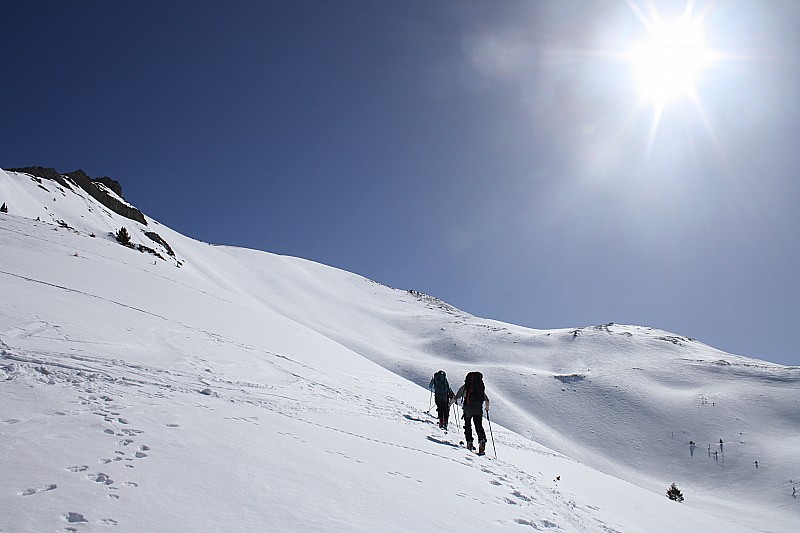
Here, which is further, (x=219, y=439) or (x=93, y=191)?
(x=93, y=191)

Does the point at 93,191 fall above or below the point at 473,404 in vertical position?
above

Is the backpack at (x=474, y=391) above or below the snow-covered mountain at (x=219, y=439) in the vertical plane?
above

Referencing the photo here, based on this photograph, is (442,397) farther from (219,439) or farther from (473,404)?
(219,439)

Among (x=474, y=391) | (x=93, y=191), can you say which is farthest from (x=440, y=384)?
(x=93, y=191)

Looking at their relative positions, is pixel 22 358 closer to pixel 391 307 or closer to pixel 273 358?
pixel 273 358

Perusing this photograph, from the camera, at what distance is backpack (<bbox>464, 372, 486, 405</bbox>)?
9.72 metres

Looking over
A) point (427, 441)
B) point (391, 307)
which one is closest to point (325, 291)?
point (391, 307)

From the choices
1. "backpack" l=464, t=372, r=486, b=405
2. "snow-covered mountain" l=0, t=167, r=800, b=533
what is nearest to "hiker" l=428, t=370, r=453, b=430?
"snow-covered mountain" l=0, t=167, r=800, b=533

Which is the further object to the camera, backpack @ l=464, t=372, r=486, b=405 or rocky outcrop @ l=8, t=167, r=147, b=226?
rocky outcrop @ l=8, t=167, r=147, b=226

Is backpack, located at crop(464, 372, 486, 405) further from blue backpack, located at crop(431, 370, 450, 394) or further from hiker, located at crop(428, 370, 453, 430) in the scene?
blue backpack, located at crop(431, 370, 450, 394)

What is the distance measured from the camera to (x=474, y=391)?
385 inches

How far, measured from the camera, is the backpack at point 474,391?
9.72m

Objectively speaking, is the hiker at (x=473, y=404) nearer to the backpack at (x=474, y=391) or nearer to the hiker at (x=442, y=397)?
the backpack at (x=474, y=391)

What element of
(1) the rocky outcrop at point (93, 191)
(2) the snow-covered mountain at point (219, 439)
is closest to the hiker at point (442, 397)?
(2) the snow-covered mountain at point (219, 439)
